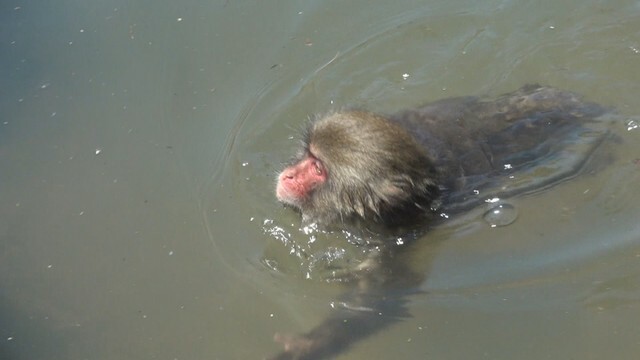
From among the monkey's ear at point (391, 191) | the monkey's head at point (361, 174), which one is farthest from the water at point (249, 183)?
the monkey's ear at point (391, 191)

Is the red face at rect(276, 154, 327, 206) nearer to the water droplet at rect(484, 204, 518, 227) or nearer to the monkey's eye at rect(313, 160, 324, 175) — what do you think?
the monkey's eye at rect(313, 160, 324, 175)

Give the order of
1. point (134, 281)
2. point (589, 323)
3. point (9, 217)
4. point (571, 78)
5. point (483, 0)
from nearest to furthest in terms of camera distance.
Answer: point (589, 323)
point (134, 281)
point (9, 217)
point (571, 78)
point (483, 0)

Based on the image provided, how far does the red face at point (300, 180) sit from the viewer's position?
17.7 feet

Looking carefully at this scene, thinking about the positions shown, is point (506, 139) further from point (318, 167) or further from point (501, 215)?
point (318, 167)

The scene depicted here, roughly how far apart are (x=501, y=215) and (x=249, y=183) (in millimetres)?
1826

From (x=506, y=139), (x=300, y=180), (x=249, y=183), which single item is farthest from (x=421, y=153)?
(x=249, y=183)

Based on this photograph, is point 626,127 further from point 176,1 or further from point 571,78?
point 176,1

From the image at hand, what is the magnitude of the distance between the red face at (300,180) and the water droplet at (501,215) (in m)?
1.29

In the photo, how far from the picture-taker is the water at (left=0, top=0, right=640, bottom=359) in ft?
17.0

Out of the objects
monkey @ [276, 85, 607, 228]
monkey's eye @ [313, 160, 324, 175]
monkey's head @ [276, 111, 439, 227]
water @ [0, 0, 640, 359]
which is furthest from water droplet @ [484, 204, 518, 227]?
monkey's eye @ [313, 160, 324, 175]

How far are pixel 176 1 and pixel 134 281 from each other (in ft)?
9.99

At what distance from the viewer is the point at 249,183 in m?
6.34

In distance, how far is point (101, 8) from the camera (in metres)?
7.62

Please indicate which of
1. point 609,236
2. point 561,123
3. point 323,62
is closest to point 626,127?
point 561,123
